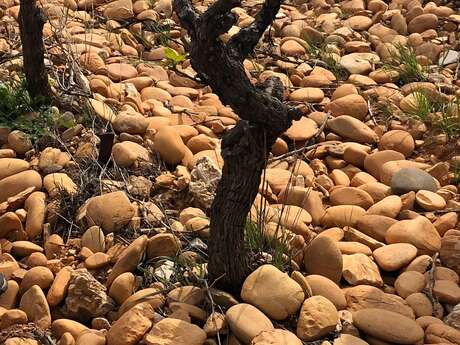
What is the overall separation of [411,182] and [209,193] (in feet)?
2.63

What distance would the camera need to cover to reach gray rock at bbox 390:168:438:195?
280 centimetres

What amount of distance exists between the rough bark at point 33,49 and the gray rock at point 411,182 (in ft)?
4.90

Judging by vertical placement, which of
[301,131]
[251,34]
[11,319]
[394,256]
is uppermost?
[251,34]

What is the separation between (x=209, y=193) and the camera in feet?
8.66

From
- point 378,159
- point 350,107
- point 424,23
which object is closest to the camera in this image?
point 378,159

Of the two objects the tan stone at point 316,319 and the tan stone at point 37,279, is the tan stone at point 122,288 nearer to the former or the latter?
the tan stone at point 37,279

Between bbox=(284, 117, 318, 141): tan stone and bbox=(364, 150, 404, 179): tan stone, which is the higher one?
bbox=(284, 117, 318, 141): tan stone

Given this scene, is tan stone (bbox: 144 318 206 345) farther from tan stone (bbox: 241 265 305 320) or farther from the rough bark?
the rough bark

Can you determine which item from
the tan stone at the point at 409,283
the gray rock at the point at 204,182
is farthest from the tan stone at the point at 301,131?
the tan stone at the point at 409,283

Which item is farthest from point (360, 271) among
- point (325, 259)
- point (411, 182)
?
point (411, 182)

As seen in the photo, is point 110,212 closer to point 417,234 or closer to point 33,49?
point 33,49

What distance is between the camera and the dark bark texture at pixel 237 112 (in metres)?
1.80

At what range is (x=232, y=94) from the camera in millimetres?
1876

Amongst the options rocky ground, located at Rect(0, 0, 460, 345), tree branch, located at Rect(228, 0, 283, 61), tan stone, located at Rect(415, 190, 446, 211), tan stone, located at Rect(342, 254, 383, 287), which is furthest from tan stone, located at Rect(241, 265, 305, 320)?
tan stone, located at Rect(415, 190, 446, 211)
